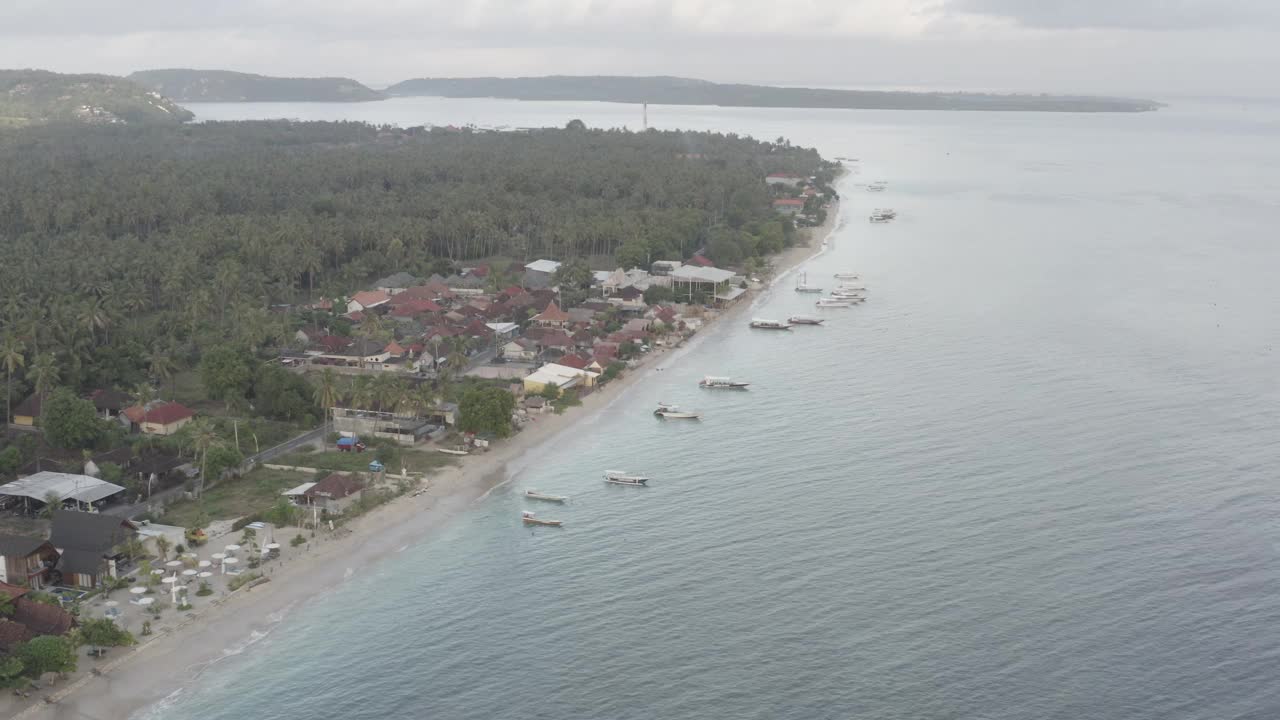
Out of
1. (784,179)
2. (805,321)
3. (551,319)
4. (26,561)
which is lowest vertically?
(26,561)

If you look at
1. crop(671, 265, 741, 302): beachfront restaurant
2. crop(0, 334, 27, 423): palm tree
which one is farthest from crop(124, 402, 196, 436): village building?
crop(671, 265, 741, 302): beachfront restaurant

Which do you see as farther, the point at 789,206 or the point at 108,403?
the point at 789,206

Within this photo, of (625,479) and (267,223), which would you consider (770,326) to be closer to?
(625,479)

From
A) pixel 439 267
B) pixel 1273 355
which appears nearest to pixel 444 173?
pixel 439 267

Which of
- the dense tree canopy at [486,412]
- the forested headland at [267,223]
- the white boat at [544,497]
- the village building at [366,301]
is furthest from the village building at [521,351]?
the white boat at [544,497]

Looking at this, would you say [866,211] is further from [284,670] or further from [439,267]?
[284,670]

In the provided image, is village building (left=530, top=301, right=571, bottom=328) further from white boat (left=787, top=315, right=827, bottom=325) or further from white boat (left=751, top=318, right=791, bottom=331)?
white boat (left=787, top=315, right=827, bottom=325)

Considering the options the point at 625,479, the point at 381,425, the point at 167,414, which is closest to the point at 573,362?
the point at 381,425
